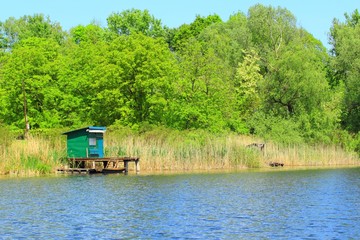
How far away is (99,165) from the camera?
168ft

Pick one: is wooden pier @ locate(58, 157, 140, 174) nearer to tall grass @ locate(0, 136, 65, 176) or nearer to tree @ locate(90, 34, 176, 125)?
tall grass @ locate(0, 136, 65, 176)

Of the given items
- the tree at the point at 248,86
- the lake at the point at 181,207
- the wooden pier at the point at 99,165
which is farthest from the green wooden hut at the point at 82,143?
the tree at the point at 248,86

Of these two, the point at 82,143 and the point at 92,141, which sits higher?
the point at 92,141

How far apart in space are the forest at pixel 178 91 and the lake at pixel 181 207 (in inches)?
Result: 780

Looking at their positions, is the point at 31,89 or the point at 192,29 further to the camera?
the point at 192,29

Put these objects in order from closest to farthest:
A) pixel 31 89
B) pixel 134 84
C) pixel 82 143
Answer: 1. pixel 82 143
2. pixel 134 84
3. pixel 31 89

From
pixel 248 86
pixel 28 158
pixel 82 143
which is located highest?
pixel 248 86

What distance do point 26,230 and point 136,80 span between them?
133 feet

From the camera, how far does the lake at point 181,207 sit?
22.4m

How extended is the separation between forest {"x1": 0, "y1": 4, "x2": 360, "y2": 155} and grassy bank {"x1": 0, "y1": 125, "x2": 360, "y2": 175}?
16.7 ft

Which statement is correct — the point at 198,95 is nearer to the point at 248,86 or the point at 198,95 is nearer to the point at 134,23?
the point at 248,86

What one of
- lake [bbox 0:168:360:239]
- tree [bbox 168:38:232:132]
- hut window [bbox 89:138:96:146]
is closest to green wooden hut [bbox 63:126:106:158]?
hut window [bbox 89:138:96:146]

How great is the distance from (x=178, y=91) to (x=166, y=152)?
16.5m

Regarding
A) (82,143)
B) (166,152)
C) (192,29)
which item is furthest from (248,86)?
(82,143)
